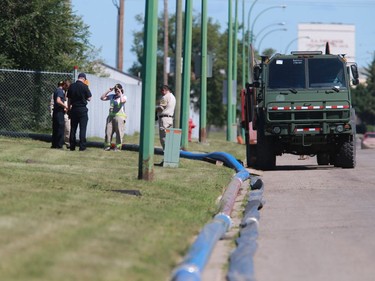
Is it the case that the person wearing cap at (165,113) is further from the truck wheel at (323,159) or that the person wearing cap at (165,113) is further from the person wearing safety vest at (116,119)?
the truck wheel at (323,159)

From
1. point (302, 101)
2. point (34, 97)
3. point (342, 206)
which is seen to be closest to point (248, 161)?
point (302, 101)

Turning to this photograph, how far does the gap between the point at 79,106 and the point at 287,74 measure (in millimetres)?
5041

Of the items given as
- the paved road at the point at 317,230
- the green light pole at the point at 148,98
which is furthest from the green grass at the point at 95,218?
the paved road at the point at 317,230

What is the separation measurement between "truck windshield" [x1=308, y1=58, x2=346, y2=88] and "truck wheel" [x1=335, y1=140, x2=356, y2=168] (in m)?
1.45

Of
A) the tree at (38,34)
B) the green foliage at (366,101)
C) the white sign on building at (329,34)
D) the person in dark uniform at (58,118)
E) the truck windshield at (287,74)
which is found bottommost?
the person in dark uniform at (58,118)

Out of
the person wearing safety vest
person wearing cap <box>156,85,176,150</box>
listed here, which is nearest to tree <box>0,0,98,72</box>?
the person wearing safety vest

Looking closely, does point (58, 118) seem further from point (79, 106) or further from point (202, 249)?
point (202, 249)

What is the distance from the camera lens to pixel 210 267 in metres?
9.55

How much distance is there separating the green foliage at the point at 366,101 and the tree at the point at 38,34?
101 m

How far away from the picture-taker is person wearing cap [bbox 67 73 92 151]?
24062 millimetres

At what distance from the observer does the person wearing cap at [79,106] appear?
24.1 m

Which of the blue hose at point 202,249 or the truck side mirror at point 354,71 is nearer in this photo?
the blue hose at point 202,249

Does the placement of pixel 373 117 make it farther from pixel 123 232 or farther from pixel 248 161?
pixel 123 232

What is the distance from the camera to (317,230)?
40.8 ft
